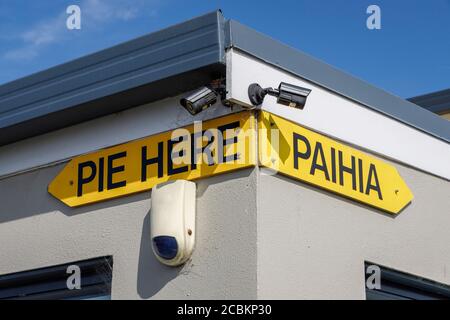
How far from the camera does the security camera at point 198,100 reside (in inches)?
202

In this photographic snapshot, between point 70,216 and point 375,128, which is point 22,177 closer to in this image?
point 70,216

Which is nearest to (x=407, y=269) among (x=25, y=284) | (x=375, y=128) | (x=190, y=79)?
(x=375, y=128)

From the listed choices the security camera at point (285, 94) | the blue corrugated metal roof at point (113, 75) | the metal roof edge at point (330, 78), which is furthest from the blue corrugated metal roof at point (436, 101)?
the blue corrugated metal roof at point (113, 75)

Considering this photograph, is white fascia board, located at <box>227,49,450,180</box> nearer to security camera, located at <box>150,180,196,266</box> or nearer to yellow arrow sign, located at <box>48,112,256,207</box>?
yellow arrow sign, located at <box>48,112,256,207</box>

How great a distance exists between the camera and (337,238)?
18.2 ft

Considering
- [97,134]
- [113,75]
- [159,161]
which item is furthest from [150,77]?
[97,134]

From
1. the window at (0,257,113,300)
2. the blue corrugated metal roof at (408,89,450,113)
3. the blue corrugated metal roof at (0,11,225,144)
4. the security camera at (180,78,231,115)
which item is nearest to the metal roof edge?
the blue corrugated metal roof at (0,11,225,144)

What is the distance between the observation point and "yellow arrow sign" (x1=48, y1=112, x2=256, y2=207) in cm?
522

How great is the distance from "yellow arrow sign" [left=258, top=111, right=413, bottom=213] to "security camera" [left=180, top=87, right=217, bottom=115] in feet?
1.09

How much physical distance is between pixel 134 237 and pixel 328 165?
4.34 ft

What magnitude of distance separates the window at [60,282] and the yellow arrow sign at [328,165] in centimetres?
131

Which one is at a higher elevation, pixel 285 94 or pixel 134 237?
pixel 285 94

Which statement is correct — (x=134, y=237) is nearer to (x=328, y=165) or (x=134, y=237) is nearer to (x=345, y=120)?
(x=328, y=165)

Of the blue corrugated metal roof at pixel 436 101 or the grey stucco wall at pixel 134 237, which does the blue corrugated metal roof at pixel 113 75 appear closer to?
the grey stucco wall at pixel 134 237
